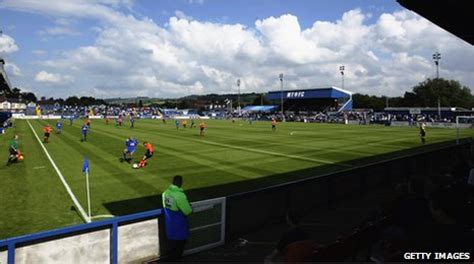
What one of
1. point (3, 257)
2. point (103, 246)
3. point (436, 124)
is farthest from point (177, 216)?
point (436, 124)

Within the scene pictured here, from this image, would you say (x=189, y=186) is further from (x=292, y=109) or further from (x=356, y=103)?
(x=356, y=103)

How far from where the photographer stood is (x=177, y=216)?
765 cm

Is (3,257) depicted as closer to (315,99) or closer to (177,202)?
(177,202)

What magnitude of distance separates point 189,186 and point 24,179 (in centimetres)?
757

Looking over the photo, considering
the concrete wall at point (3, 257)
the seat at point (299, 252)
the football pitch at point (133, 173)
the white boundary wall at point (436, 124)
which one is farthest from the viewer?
the white boundary wall at point (436, 124)

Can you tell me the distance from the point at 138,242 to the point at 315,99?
9943 cm

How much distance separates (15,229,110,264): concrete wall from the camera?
252 inches

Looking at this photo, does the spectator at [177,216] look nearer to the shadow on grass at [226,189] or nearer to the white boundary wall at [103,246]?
the white boundary wall at [103,246]

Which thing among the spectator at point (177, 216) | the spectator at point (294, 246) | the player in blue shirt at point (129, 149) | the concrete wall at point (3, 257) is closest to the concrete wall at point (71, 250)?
the concrete wall at point (3, 257)

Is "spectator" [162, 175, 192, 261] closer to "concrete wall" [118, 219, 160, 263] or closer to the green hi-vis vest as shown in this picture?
the green hi-vis vest

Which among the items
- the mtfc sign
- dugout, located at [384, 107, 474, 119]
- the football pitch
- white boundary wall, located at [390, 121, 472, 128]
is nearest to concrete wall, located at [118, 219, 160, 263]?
the football pitch

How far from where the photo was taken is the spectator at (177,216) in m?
7.57

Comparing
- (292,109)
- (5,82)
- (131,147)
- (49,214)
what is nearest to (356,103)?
(292,109)

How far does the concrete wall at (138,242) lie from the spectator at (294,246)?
2.97m
